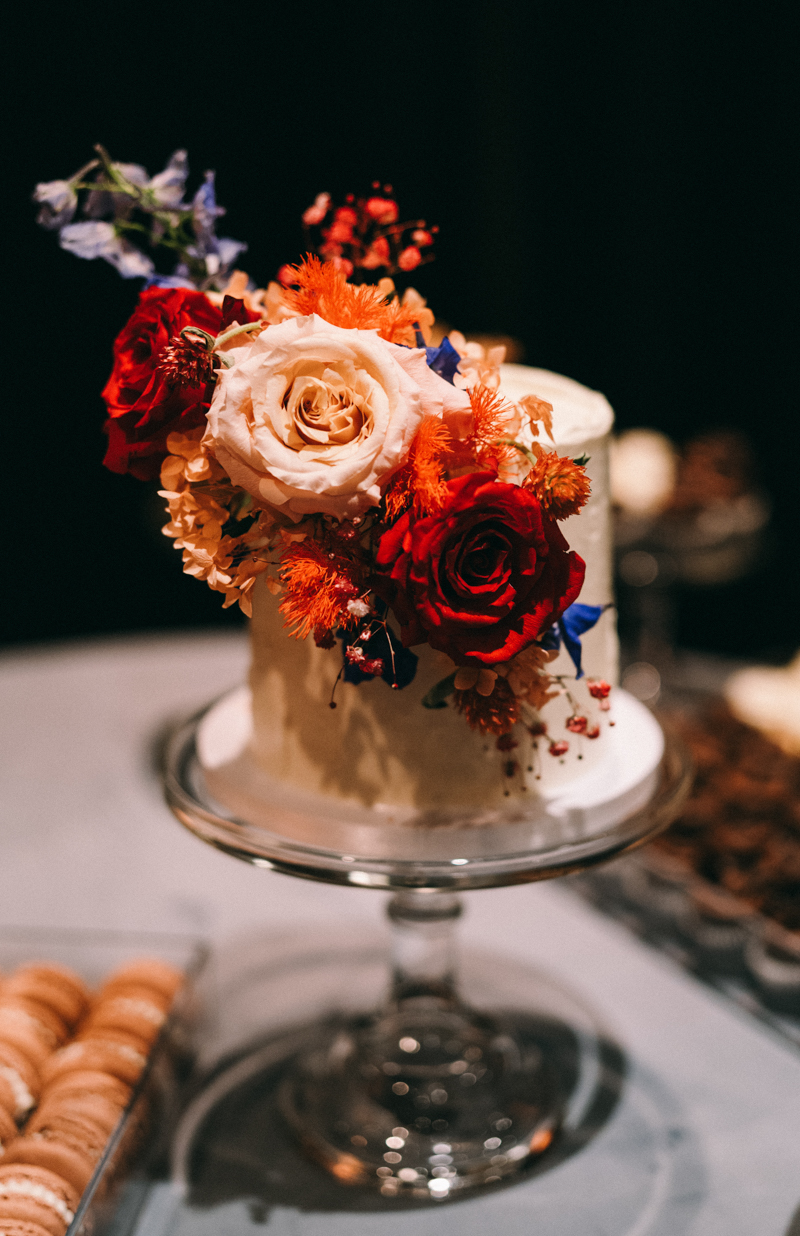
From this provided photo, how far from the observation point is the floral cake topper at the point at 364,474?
0.75m

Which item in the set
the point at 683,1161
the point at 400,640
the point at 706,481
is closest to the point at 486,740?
the point at 400,640

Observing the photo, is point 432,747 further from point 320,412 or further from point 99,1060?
point 99,1060

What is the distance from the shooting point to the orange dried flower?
2.69 feet

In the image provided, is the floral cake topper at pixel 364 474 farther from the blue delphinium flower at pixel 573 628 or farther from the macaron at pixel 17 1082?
the macaron at pixel 17 1082

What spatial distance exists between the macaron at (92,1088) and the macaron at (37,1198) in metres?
0.09

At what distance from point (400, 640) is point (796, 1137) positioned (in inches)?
25.6

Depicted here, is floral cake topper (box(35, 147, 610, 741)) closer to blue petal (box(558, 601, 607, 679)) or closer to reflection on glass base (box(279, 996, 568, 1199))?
blue petal (box(558, 601, 607, 679))

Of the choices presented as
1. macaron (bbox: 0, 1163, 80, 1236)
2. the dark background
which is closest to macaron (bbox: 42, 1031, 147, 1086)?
macaron (bbox: 0, 1163, 80, 1236)

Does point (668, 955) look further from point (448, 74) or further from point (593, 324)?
point (448, 74)

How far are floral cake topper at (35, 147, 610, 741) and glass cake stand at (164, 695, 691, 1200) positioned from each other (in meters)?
0.10

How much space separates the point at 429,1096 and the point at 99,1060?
0.33 m

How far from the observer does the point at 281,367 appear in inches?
29.5

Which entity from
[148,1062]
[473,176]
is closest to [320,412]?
[148,1062]

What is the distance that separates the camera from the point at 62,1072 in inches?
40.9
